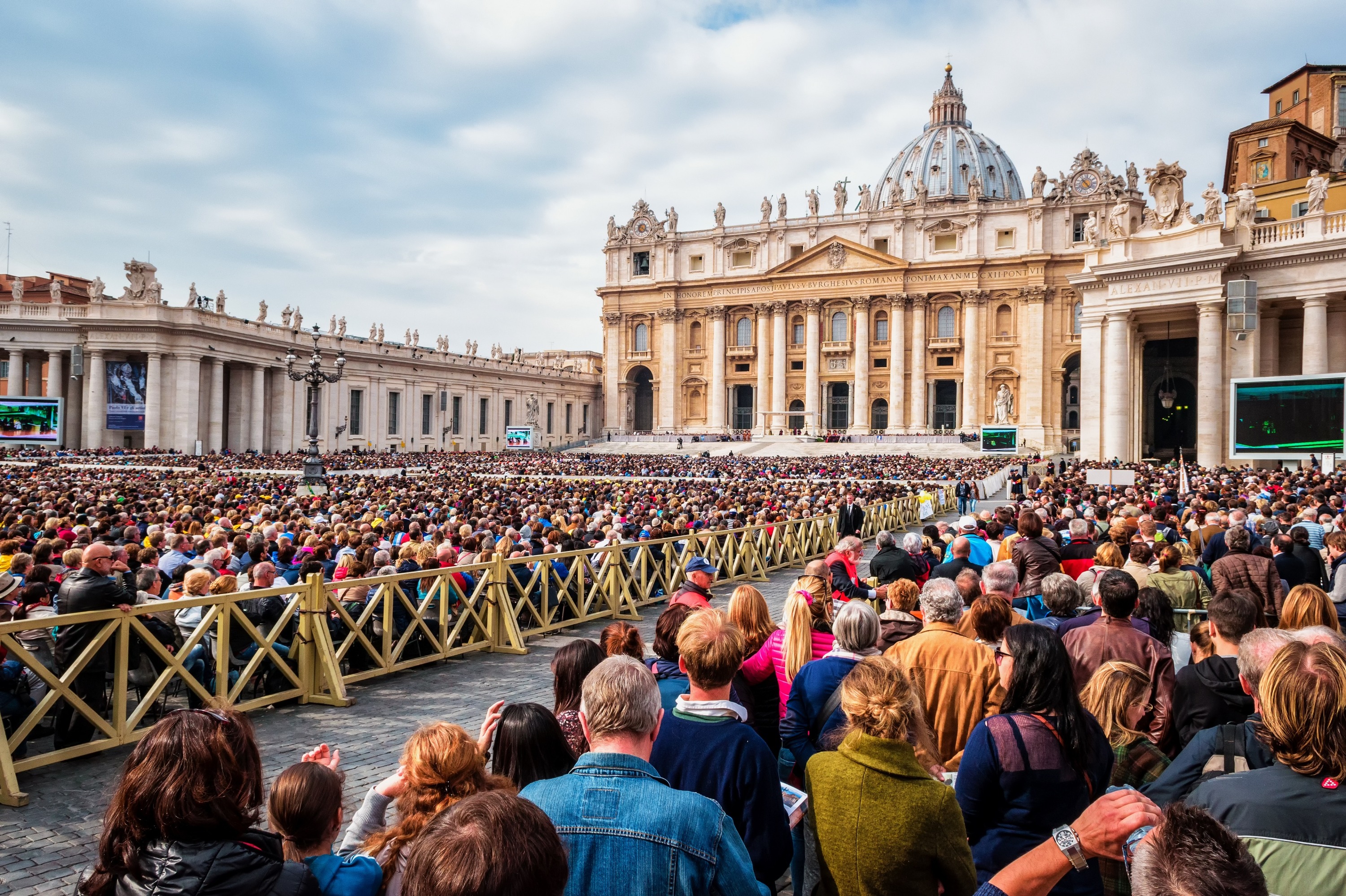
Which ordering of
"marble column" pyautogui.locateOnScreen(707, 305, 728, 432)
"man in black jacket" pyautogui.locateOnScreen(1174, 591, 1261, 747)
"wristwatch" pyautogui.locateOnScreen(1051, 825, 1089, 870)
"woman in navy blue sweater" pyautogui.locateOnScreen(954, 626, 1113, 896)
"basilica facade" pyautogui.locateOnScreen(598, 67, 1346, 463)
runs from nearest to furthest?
"wristwatch" pyautogui.locateOnScreen(1051, 825, 1089, 870)
"woman in navy blue sweater" pyautogui.locateOnScreen(954, 626, 1113, 896)
"man in black jacket" pyautogui.locateOnScreen(1174, 591, 1261, 747)
"basilica facade" pyautogui.locateOnScreen(598, 67, 1346, 463)
"marble column" pyautogui.locateOnScreen(707, 305, 728, 432)

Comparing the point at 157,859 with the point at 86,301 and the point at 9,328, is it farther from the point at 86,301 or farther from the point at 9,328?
the point at 86,301

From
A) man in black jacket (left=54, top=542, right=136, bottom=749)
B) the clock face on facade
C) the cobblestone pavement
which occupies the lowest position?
the cobblestone pavement

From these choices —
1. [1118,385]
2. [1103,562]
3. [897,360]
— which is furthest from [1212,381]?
[897,360]

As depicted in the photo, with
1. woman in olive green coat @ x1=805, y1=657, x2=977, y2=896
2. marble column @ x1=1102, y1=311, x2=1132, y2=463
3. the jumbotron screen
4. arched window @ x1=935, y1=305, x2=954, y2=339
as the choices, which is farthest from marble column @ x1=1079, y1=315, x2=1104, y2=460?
arched window @ x1=935, y1=305, x2=954, y2=339

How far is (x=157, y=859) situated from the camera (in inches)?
89.7

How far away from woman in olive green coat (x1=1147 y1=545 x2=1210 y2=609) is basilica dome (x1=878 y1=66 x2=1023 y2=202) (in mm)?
89952

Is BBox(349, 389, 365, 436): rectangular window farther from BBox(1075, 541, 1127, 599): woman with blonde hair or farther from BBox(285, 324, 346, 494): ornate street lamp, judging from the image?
BBox(1075, 541, 1127, 599): woman with blonde hair

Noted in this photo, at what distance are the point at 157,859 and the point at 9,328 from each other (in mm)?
62089

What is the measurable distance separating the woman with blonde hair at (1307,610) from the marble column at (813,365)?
229ft

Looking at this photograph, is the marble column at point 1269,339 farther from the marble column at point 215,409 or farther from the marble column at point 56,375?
the marble column at point 56,375

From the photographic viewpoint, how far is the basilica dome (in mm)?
93938

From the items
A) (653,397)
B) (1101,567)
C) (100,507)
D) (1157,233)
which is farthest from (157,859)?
(653,397)

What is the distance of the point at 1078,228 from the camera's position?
67875 millimetres

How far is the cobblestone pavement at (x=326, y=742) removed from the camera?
4.86 m
